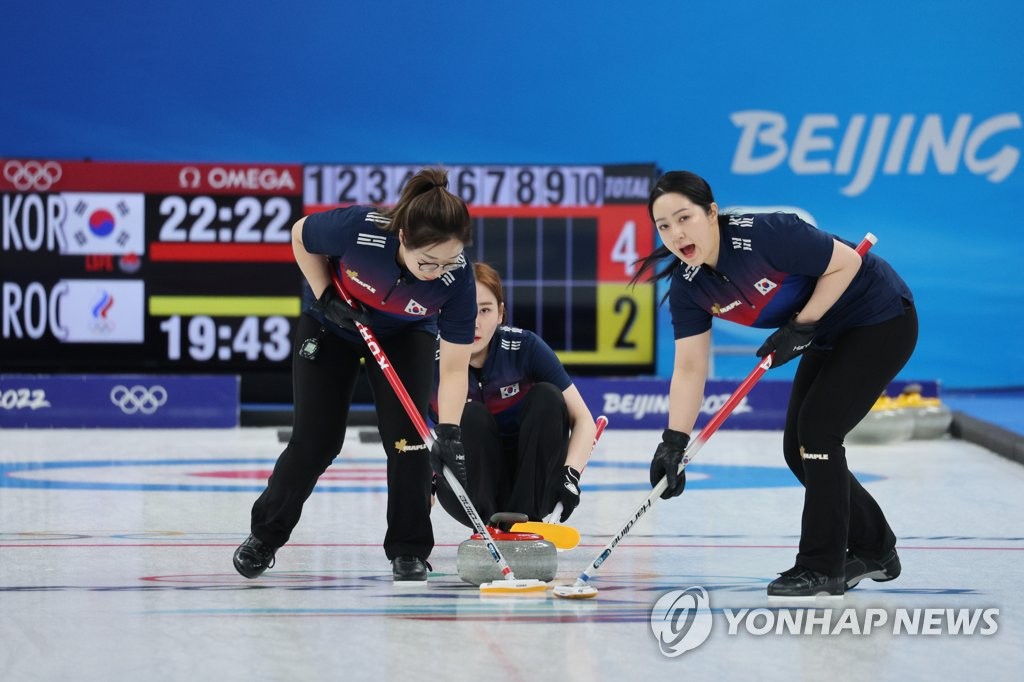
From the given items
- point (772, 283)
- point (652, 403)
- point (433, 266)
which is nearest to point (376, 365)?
point (433, 266)

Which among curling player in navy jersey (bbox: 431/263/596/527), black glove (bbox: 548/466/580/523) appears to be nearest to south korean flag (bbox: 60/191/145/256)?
curling player in navy jersey (bbox: 431/263/596/527)

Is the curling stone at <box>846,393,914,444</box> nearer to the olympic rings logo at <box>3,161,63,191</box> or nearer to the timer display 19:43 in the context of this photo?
the timer display 19:43

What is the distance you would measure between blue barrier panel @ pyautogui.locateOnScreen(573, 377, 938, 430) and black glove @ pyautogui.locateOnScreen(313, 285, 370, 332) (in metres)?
5.83

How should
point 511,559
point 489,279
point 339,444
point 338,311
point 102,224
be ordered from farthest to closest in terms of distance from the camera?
point 102,224 < point 489,279 < point 339,444 < point 338,311 < point 511,559

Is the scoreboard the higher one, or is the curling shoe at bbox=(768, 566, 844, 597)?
the scoreboard

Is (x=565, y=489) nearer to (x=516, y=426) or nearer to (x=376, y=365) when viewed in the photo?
(x=516, y=426)

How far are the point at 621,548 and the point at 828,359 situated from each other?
1.05 m

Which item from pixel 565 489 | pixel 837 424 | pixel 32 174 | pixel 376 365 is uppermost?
pixel 32 174

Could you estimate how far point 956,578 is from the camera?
3.60m

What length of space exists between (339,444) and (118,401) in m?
6.09

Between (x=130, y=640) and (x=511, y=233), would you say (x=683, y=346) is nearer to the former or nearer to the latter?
(x=130, y=640)

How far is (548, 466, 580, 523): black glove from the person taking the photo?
3.89 m

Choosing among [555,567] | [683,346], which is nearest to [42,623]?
[555,567]

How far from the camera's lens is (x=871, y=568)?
351cm
